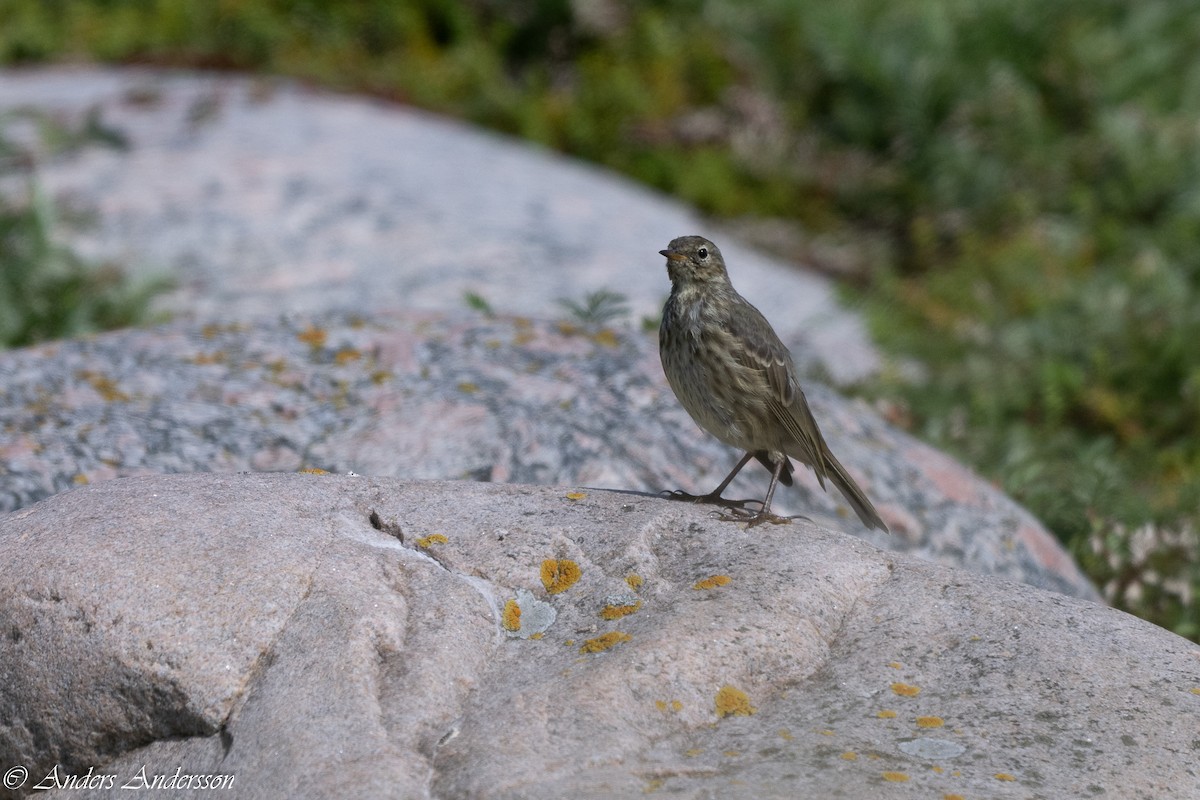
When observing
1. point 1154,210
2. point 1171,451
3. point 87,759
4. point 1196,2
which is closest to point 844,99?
point 1154,210

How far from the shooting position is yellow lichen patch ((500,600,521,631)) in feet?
14.7

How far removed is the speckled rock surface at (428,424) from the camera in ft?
21.1

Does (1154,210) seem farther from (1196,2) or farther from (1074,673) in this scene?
(1074,673)

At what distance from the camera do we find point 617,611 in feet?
14.8

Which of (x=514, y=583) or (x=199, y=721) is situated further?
(x=514, y=583)

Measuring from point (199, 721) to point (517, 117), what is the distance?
1184 centimetres

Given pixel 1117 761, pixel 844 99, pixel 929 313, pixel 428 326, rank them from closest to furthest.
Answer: pixel 1117 761 < pixel 428 326 < pixel 929 313 < pixel 844 99

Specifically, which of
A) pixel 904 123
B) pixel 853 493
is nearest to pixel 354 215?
pixel 904 123

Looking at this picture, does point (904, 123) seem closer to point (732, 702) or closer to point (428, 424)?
point (428, 424)

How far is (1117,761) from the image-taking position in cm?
393

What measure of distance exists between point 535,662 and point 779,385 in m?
2.15

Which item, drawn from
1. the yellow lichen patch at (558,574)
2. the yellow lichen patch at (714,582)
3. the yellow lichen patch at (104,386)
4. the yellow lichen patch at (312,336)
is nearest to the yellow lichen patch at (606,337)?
the yellow lichen patch at (312,336)
